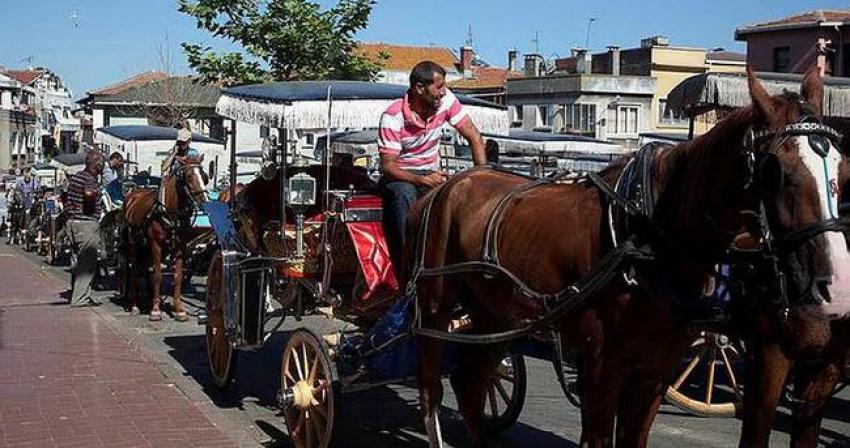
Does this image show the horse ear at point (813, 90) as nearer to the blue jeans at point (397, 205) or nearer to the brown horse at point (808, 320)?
the brown horse at point (808, 320)

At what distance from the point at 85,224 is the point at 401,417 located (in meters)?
8.62

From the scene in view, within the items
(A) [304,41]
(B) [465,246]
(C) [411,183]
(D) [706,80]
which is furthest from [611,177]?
(A) [304,41]

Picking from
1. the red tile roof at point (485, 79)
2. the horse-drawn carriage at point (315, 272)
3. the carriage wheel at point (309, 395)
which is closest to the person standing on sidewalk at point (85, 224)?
the horse-drawn carriage at point (315, 272)

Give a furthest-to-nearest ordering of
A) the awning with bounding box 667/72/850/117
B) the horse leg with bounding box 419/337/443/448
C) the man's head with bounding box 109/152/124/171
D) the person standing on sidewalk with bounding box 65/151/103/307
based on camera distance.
A: the man's head with bounding box 109/152/124/171, the person standing on sidewalk with bounding box 65/151/103/307, the awning with bounding box 667/72/850/117, the horse leg with bounding box 419/337/443/448

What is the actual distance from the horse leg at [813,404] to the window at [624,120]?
151 ft

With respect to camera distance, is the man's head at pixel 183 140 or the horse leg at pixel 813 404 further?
the man's head at pixel 183 140

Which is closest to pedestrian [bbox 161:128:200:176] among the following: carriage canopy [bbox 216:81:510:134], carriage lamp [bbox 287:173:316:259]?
carriage canopy [bbox 216:81:510:134]

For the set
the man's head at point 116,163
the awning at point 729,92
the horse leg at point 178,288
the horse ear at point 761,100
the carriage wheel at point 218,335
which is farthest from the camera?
the man's head at point 116,163

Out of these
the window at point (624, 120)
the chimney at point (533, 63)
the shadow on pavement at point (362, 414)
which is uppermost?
the chimney at point (533, 63)

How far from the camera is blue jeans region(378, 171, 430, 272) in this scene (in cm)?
670

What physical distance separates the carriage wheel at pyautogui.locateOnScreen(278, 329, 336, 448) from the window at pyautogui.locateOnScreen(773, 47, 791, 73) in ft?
132

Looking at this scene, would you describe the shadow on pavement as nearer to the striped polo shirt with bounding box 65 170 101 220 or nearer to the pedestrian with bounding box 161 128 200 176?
the pedestrian with bounding box 161 128 200 176

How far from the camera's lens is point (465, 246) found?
5777mm

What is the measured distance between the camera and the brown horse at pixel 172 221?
12977 millimetres
